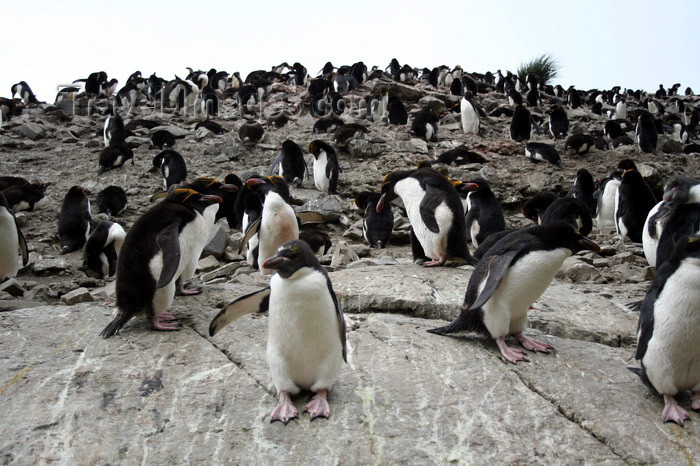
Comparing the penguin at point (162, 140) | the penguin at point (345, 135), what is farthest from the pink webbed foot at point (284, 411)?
the penguin at point (162, 140)

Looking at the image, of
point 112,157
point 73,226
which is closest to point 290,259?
point 73,226

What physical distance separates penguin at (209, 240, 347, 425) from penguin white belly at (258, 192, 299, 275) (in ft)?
10.9

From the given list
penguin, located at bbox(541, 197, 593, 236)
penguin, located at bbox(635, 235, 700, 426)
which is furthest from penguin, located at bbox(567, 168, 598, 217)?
penguin, located at bbox(635, 235, 700, 426)

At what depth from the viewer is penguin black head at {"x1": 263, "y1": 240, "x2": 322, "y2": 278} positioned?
109 inches

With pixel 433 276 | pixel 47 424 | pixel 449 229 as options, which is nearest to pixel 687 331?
pixel 433 276

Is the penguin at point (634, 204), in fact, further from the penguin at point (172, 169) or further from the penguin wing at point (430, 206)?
the penguin at point (172, 169)

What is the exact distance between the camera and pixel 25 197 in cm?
955

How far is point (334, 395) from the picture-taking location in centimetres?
305

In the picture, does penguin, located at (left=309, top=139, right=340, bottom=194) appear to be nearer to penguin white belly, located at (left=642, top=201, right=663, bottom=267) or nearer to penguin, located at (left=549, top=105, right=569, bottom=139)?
penguin white belly, located at (left=642, top=201, right=663, bottom=267)

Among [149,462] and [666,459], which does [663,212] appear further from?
[149,462]

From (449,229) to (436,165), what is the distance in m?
5.98

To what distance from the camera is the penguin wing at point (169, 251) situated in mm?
3796

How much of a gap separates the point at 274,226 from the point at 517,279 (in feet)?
10.8

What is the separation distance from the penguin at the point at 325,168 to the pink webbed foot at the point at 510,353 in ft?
23.2
